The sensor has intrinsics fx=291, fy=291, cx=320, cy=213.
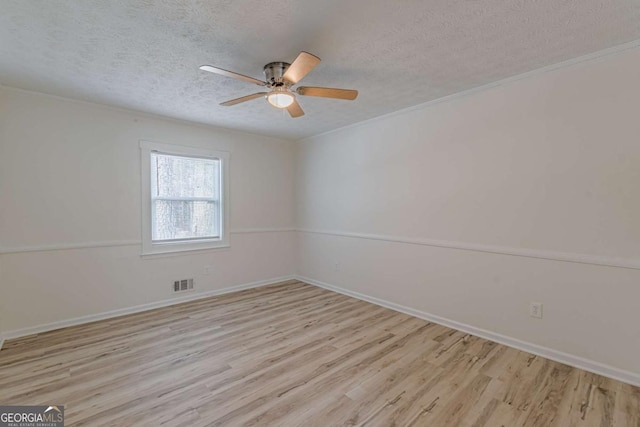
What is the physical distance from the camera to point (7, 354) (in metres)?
2.60

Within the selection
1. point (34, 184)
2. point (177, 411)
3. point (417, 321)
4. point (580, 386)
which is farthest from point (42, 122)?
point (580, 386)

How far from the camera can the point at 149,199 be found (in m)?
3.75

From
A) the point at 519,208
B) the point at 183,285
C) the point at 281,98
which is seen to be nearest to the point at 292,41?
the point at 281,98

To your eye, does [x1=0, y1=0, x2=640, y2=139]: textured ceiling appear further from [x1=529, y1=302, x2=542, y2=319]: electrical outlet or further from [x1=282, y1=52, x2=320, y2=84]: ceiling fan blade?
[x1=529, y1=302, x2=542, y2=319]: electrical outlet

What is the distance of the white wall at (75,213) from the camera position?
9.63ft

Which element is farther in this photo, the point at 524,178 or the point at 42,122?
the point at 42,122

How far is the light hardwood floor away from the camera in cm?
187

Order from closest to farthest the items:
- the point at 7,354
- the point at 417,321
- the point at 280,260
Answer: the point at 7,354
the point at 417,321
the point at 280,260

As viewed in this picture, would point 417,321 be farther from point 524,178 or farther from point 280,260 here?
point 280,260

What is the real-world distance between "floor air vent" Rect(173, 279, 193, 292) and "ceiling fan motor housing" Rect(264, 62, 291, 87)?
2997 millimetres

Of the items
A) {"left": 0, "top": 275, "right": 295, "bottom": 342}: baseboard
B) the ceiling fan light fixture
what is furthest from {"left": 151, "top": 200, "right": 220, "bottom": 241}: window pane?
the ceiling fan light fixture

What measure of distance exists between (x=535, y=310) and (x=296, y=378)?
219cm

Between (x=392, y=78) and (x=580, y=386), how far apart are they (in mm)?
2873

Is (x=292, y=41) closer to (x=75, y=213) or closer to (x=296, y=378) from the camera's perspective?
(x=296, y=378)
